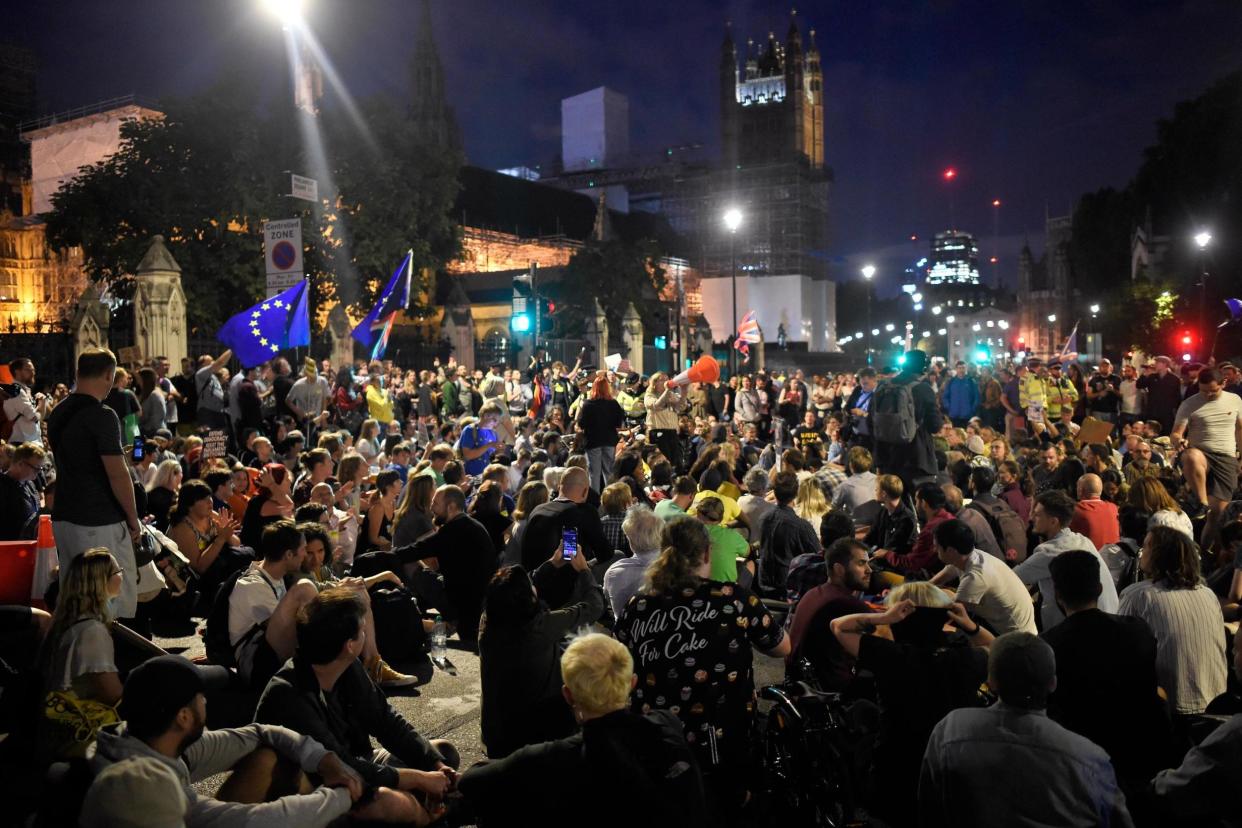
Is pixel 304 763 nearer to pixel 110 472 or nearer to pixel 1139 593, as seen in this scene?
pixel 110 472

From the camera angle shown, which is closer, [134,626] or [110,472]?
[110,472]

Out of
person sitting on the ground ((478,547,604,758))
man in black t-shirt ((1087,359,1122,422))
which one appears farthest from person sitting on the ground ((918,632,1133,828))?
man in black t-shirt ((1087,359,1122,422))

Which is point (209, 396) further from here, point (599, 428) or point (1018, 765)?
point (1018, 765)

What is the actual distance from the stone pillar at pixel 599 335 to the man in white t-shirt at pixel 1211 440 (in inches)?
1199

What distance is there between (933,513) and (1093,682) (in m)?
3.11

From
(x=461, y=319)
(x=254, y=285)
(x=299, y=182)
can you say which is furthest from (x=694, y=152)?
(x=299, y=182)

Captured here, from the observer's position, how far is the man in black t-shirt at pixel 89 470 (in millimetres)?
5898

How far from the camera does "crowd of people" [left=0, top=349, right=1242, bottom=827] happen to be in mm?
3301

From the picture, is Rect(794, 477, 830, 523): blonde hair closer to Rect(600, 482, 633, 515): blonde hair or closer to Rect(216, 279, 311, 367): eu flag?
Rect(600, 482, 633, 515): blonde hair

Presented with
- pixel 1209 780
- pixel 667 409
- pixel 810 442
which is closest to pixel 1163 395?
pixel 810 442

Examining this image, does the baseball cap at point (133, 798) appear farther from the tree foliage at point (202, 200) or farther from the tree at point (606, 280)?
the tree at point (606, 280)

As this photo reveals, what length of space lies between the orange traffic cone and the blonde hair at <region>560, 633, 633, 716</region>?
491 cm

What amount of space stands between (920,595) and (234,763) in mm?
3067

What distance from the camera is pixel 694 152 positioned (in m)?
93.2
